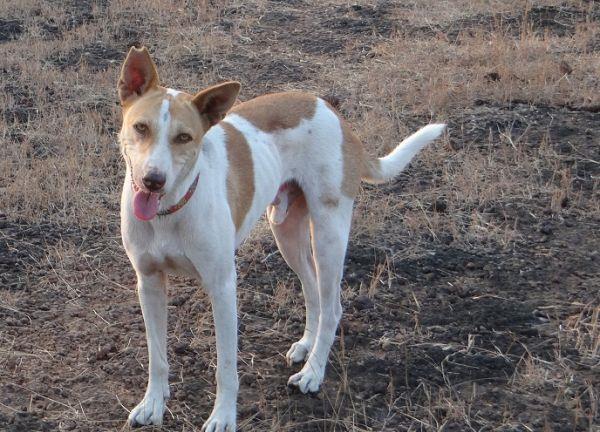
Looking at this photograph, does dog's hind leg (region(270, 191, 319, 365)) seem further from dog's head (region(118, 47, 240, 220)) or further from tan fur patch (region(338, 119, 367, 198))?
dog's head (region(118, 47, 240, 220))

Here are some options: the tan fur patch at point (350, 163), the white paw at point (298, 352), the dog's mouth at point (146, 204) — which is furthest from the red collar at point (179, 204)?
the white paw at point (298, 352)

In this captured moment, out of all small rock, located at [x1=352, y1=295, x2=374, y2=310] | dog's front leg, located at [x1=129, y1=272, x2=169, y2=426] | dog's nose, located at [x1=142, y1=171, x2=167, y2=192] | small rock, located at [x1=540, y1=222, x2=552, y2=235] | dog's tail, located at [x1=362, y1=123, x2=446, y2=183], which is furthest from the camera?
small rock, located at [x1=540, y1=222, x2=552, y2=235]

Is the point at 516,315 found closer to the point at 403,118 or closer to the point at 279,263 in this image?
the point at 279,263

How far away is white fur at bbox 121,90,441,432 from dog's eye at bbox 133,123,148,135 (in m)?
0.07

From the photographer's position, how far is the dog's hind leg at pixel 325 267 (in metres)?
4.48

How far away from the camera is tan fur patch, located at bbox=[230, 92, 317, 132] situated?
14.5 ft

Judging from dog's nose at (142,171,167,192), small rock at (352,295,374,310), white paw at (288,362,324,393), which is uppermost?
dog's nose at (142,171,167,192)

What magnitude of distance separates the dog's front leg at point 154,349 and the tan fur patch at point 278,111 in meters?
0.94

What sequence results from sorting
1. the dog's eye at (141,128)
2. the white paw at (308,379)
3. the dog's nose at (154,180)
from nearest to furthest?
1. the dog's nose at (154,180)
2. the dog's eye at (141,128)
3. the white paw at (308,379)

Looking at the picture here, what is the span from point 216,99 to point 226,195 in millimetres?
449

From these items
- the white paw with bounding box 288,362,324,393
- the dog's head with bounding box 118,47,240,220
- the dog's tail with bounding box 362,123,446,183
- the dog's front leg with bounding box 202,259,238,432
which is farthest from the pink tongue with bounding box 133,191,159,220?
the dog's tail with bounding box 362,123,446,183

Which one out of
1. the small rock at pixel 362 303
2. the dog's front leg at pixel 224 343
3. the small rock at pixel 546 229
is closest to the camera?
the dog's front leg at pixel 224 343

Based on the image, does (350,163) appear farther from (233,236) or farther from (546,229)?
(546,229)

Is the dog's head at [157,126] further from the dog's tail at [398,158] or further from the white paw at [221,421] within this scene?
the dog's tail at [398,158]
